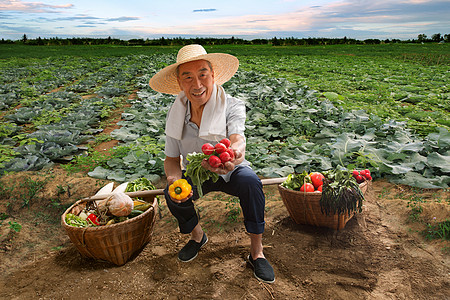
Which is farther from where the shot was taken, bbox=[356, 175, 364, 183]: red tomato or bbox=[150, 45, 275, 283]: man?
bbox=[356, 175, 364, 183]: red tomato

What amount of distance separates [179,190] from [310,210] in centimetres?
113

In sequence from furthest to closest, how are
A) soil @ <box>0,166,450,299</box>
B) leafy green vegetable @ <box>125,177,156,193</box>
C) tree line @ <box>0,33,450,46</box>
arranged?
tree line @ <box>0,33,450,46</box>, leafy green vegetable @ <box>125,177,156,193</box>, soil @ <box>0,166,450,299</box>

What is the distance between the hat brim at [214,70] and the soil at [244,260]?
1.27 m

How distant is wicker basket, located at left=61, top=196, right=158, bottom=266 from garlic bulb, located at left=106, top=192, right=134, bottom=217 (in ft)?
0.52

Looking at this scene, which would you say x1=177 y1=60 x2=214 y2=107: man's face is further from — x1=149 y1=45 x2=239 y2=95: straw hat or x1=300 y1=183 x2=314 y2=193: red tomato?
x1=300 y1=183 x2=314 y2=193: red tomato

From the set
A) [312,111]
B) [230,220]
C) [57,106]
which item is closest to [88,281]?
[230,220]

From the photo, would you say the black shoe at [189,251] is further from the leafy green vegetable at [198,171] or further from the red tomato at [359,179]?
the red tomato at [359,179]

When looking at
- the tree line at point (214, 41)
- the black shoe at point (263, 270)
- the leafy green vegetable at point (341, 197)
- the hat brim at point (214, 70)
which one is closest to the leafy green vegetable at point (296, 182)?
the leafy green vegetable at point (341, 197)

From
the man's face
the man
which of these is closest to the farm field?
the man

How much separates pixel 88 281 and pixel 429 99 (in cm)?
795

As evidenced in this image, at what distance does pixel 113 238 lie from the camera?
2330mm

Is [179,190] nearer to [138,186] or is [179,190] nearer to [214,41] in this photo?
[138,186]

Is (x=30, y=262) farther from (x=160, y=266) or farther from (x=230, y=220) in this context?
(x=230, y=220)

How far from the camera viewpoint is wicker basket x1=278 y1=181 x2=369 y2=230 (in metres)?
2.54
